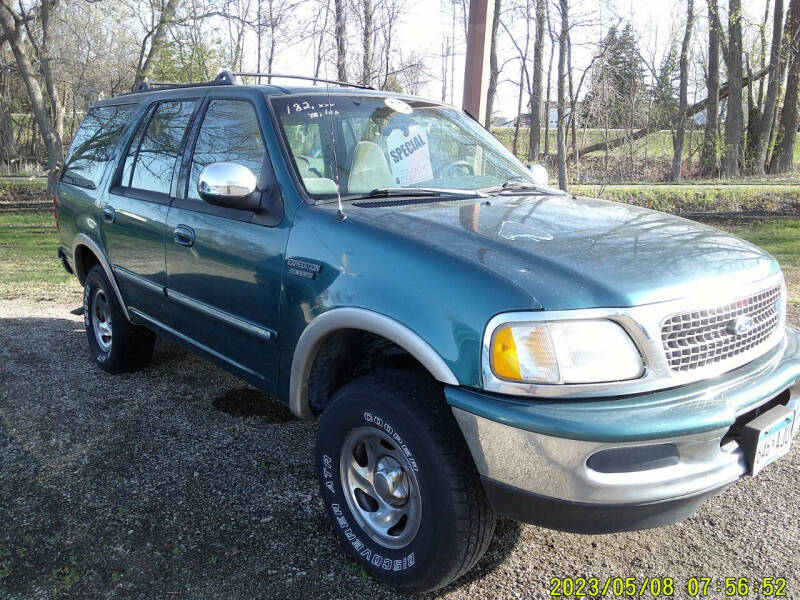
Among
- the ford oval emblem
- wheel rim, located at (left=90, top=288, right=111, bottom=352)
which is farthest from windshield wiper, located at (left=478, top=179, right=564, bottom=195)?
wheel rim, located at (left=90, top=288, right=111, bottom=352)

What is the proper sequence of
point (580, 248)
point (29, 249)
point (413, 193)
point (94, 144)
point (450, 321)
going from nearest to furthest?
1. point (450, 321)
2. point (580, 248)
3. point (413, 193)
4. point (94, 144)
5. point (29, 249)

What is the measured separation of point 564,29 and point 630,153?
14615 millimetres

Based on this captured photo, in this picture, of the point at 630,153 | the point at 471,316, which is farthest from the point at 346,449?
the point at 630,153

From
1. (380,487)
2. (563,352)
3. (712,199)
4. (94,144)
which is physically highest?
(712,199)

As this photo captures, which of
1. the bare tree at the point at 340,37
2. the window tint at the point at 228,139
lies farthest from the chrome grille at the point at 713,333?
the bare tree at the point at 340,37

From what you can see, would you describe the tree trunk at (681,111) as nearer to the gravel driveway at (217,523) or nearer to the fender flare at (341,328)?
the gravel driveway at (217,523)

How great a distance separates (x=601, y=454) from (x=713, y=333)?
25.7 inches

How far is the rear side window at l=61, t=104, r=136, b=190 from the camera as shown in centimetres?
471

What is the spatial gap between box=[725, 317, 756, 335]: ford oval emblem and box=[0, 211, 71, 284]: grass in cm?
820

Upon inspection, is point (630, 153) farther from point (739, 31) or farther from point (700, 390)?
point (700, 390)

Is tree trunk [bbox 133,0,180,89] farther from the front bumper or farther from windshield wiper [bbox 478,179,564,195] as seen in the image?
the front bumper

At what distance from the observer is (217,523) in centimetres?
309

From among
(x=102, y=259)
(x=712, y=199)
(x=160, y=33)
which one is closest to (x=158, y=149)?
(x=102, y=259)

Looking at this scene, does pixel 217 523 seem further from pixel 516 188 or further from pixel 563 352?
pixel 516 188
